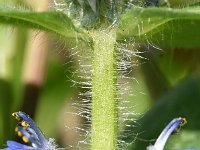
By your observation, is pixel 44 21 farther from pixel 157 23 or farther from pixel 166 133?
pixel 166 133

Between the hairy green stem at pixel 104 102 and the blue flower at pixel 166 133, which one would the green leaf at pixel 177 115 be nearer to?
the blue flower at pixel 166 133

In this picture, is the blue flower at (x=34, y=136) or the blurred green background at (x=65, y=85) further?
the blurred green background at (x=65, y=85)

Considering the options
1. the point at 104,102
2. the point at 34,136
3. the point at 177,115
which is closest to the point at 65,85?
the point at 177,115

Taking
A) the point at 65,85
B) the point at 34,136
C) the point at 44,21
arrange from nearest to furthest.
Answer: the point at 44,21
the point at 34,136
the point at 65,85

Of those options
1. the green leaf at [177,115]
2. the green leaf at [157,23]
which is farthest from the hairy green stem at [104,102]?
the green leaf at [177,115]

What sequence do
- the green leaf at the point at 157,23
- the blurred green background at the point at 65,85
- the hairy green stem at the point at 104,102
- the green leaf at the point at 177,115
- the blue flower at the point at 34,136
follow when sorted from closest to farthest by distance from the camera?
the green leaf at the point at 157,23
the hairy green stem at the point at 104,102
the blue flower at the point at 34,136
the green leaf at the point at 177,115
the blurred green background at the point at 65,85

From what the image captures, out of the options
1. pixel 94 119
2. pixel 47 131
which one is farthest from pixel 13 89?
pixel 94 119
